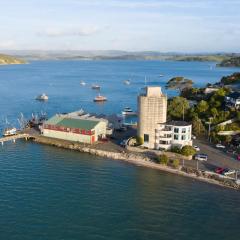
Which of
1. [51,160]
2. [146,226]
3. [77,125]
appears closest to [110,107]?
[77,125]

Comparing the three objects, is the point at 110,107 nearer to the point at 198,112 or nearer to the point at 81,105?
the point at 81,105

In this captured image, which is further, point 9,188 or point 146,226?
point 9,188

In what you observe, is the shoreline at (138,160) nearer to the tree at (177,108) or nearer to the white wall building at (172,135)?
the white wall building at (172,135)

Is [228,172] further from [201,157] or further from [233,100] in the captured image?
[233,100]

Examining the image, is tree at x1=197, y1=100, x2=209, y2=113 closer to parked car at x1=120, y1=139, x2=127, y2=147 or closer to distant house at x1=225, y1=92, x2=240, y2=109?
distant house at x1=225, y1=92, x2=240, y2=109

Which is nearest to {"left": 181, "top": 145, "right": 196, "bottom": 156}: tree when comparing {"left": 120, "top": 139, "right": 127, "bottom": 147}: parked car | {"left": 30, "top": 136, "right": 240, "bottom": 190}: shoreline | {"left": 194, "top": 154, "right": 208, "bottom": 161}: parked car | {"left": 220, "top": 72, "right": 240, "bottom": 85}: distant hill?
{"left": 194, "top": 154, "right": 208, "bottom": 161}: parked car

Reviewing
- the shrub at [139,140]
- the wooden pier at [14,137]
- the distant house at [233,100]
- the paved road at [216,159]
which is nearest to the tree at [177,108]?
the distant house at [233,100]
